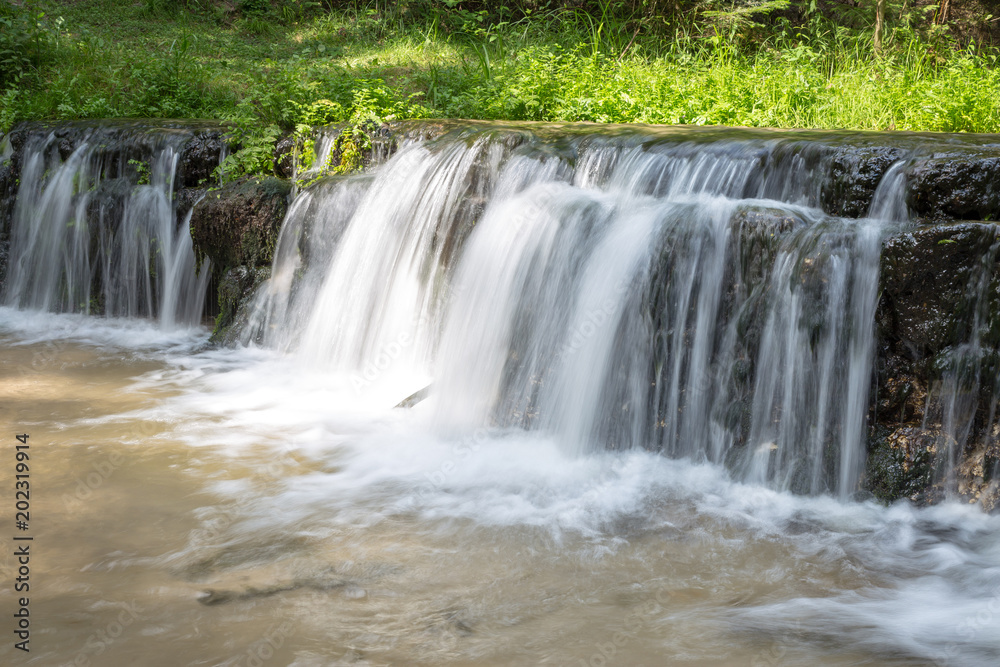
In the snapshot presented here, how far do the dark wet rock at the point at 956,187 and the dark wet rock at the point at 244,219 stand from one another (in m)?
4.73

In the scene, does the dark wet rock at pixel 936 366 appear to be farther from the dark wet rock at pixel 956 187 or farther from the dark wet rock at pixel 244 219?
the dark wet rock at pixel 244 219

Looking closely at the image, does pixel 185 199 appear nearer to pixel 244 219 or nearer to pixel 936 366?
pixel 244 219

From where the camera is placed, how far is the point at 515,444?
184 inches

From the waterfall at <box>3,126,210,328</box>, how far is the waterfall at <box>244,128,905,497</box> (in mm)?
1721

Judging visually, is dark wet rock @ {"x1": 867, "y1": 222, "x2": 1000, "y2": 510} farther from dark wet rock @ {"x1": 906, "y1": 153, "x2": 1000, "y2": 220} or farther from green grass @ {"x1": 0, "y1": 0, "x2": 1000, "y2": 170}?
green grass @ {"x1": 0, "y1": 0, "x2": 1000, "y2": 170}

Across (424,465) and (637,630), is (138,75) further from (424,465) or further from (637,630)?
(637,630)

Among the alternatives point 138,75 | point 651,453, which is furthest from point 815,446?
point 138,75

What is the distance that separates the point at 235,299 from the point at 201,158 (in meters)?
1.54

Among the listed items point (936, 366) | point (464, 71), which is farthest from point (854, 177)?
point (464, 71)

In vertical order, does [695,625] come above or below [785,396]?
below

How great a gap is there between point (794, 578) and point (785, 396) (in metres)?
1.22

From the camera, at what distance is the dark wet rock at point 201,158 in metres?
7.70

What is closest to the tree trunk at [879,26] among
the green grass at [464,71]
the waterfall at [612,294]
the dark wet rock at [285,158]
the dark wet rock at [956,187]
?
the green grass at [464,71]

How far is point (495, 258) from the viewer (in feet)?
17.7
